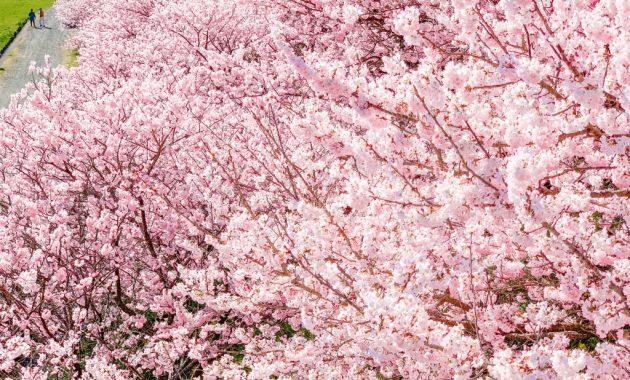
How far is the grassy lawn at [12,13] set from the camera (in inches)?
1543

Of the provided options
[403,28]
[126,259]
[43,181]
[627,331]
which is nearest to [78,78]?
[43,181]

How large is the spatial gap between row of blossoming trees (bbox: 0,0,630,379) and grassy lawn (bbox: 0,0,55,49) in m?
34.9

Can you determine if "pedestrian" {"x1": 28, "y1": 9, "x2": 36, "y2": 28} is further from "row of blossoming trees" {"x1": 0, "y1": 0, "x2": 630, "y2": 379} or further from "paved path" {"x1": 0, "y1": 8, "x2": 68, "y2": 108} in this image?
"row of blossoming trees" {"x1": 0, "y1": 0, "x2": 630, "y2": 379}

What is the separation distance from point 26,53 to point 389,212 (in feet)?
126

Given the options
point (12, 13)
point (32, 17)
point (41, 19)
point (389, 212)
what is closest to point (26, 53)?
point (32, 17)

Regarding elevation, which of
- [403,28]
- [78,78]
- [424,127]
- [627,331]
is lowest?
[627,331]

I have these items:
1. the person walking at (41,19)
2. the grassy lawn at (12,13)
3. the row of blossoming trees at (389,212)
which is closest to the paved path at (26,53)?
Result: the person walking at (41,19)

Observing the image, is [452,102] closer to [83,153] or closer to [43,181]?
[83,153]

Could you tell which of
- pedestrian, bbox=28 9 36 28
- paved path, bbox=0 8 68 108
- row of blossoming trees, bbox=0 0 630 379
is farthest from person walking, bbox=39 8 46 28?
row of blossoming trees, bbox=0 0 630 379

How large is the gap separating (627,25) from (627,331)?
86.2 inches

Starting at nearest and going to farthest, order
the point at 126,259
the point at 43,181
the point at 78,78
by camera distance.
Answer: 1. the point at 126,259
2. the point at 43,181
3. the point at 78,78

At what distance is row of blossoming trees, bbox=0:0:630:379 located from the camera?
292cm

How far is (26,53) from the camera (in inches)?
1383

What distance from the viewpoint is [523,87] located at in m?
2.99
